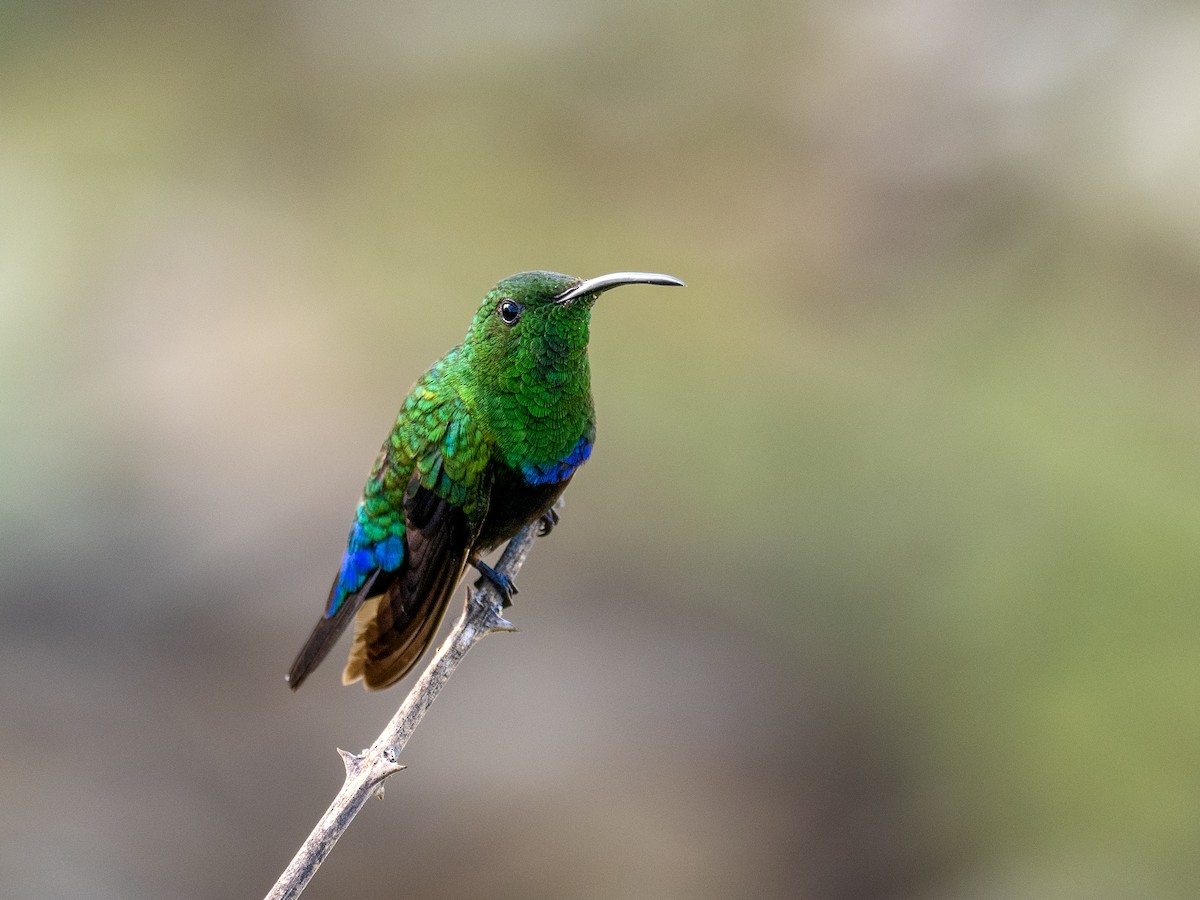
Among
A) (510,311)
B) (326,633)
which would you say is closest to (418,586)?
(326,633)

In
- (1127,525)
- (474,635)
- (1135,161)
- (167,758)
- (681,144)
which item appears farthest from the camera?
(681,144)

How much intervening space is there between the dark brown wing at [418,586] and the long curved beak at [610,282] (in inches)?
22.2

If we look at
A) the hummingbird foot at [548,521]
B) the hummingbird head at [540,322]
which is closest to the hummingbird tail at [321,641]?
the hummingbird foot at [548,521]

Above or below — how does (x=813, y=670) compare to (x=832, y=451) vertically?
below

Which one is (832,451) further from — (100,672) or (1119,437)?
(100,672)

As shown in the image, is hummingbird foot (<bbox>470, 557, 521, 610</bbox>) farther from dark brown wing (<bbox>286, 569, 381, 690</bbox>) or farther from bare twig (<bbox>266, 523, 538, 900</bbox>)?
dark brown wing (<bbox>286, 569, 381, 690</bbox>)

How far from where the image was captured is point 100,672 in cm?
676

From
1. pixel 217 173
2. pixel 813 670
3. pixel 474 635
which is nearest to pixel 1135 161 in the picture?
pixel 813 670

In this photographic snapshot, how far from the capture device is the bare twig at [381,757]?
2062 millimetres

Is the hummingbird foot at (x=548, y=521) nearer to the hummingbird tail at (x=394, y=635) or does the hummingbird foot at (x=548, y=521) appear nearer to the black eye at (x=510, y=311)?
the hummingbird tail at (x=394, y=635)

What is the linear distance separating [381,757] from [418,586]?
0.73 m

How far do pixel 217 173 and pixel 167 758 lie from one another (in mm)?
6461

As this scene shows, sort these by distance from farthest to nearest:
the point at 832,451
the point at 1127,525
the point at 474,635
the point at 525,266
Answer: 1. the point at 525,266
2. the point at 832,451
3. the point at 1127,525
4. the point at 474,635

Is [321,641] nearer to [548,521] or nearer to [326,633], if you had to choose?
[326,633]
